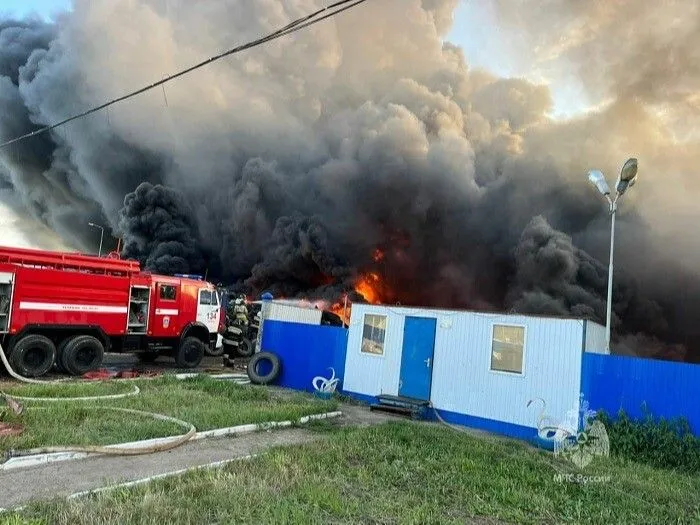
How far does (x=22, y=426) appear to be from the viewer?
7.23m

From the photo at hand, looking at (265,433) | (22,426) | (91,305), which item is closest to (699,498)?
(265,433)

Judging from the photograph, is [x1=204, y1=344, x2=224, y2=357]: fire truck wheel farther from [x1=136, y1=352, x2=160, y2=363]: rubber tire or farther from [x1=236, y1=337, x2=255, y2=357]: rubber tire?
[x1=136, y1=352, x2=160, y2=363]: rubber tire

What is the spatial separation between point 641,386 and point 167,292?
42.1 ft

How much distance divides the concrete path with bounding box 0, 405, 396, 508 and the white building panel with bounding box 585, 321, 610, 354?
17.6ft

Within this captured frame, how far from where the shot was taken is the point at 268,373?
13.8 metres

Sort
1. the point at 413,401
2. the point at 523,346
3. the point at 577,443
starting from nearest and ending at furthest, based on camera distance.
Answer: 1. the point at 577,443
2. the point at 523,346
3. the point at 413,401

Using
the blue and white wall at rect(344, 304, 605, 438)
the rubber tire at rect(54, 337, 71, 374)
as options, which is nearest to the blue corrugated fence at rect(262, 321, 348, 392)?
the blue and white wall at rect(344, 304, 605, 438)

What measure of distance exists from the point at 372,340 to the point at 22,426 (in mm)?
7165

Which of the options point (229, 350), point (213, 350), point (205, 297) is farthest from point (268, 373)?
point (213, 350)

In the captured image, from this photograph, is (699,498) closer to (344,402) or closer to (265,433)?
(265,433)

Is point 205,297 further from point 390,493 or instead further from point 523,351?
point 390,493

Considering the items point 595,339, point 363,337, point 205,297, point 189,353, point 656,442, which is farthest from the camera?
point 205,297

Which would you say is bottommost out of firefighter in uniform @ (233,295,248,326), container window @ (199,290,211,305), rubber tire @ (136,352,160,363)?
rubber tire @ (136,352,160,363)

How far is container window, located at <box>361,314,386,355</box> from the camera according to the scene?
1200cm
